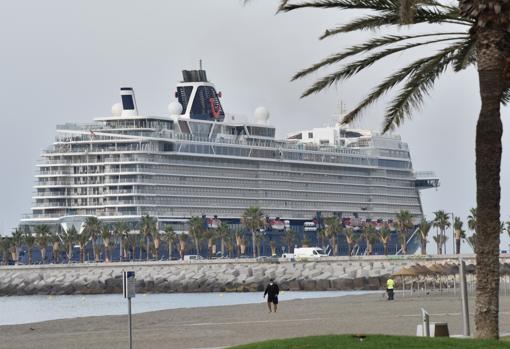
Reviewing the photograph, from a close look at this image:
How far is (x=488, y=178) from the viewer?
669 inches

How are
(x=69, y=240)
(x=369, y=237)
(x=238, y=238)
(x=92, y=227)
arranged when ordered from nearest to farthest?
(x=92, y=227) < (x=69, y=240) < (x=238, y=238) < (x=369, y=237)

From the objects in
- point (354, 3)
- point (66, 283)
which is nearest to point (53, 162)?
point (66, 283)

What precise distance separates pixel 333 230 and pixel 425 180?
2731cm

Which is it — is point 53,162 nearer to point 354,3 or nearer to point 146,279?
point 146,279

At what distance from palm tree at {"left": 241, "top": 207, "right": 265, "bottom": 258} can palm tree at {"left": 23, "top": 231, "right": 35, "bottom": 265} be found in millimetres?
19446

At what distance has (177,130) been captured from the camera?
13088 centimetres

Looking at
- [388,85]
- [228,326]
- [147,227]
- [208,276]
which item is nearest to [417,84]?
[388,85]

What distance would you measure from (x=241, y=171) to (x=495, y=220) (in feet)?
368

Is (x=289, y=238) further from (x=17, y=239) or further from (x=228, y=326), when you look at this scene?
(x=228, y=326)

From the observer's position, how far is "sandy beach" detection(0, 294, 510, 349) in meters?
27.6

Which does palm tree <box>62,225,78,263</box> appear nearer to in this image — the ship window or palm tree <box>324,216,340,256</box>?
the ship window

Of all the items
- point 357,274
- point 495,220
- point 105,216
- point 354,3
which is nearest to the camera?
point 495,220

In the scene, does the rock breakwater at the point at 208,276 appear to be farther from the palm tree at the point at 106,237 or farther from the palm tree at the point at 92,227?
the palm tree at the point at 92,227

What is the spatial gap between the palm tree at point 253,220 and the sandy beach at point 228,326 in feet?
252
